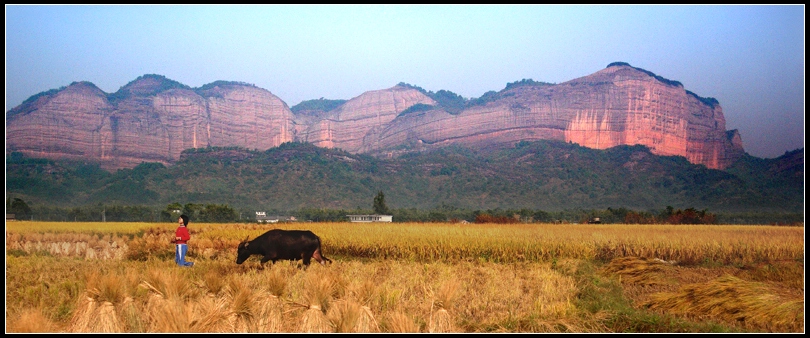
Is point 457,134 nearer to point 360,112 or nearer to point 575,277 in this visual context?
point 360,112

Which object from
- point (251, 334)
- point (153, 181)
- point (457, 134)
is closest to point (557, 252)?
point (251, 334)

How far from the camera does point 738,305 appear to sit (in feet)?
27.6

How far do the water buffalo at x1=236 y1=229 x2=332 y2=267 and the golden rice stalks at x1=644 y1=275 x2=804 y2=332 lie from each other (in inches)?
239

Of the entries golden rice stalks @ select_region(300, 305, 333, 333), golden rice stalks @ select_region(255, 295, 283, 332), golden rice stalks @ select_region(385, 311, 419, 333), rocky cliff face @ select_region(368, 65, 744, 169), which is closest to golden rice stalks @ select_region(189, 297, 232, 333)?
golden rice stalks @ select_region(255, 295, 283, 332)

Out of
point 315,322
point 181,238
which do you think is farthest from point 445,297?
point 181,238

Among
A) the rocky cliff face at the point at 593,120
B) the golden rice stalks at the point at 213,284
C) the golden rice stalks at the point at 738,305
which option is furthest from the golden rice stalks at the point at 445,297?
the rocky cliff face at the point at 593,120

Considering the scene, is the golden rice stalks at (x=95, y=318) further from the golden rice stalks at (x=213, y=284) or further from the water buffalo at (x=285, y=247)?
the water buffalo at (x=285, y=247)

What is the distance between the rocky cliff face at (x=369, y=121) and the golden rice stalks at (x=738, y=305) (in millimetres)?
33351

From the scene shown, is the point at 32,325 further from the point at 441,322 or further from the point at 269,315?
the point at 441,322

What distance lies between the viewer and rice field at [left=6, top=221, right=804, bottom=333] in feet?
24.0

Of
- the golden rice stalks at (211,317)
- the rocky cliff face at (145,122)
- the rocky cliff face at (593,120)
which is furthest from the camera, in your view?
the rocky cliff face at (593,120)

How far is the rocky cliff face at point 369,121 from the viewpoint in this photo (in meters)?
47.1

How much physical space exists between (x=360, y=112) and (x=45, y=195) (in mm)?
55113

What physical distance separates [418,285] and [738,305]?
14.5 feet
